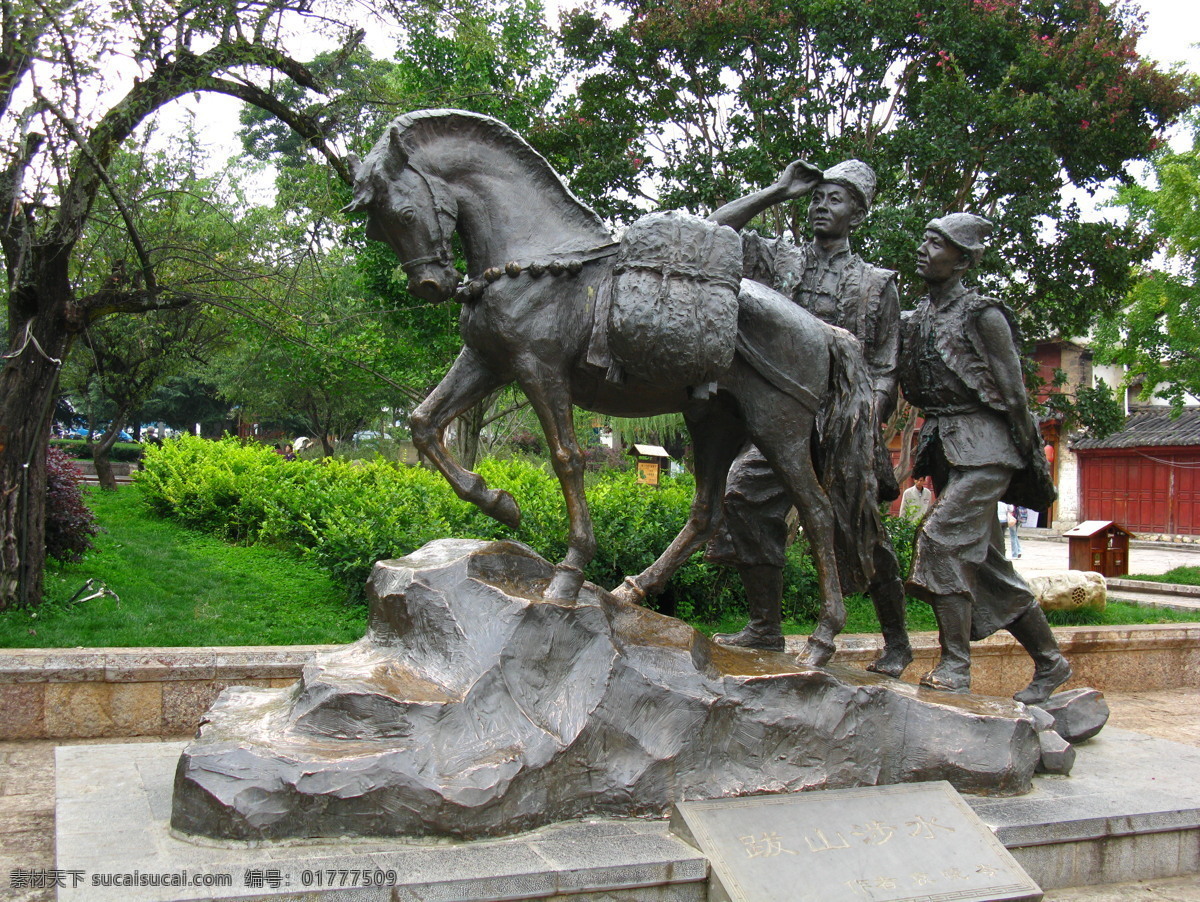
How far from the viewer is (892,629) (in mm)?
4848

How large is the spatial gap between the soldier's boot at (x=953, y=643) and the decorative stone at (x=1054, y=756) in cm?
37

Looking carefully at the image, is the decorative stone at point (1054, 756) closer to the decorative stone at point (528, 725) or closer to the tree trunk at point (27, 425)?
the decorative stone at point (528, 725)

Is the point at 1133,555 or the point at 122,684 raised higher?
the point at 122,684

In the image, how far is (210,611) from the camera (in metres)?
7.47

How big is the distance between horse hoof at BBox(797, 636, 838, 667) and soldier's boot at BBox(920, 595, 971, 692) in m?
0.62

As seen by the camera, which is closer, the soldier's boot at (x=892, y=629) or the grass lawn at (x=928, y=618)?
the soldier's boot at (x=892, y=629)

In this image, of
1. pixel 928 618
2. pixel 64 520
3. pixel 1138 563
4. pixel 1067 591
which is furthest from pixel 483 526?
pixel 1138 563

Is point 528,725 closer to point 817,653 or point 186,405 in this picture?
point 817,653

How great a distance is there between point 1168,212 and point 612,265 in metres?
13.6

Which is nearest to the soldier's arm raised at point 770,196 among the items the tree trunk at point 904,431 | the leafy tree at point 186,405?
the tree trunk at point 904,431

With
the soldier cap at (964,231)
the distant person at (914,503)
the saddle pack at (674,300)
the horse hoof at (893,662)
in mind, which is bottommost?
the horse hoof at (893,662)

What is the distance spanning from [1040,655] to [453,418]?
3.04m

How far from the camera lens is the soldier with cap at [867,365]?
4602 mm

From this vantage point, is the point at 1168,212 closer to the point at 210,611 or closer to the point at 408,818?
the point at 210,611
